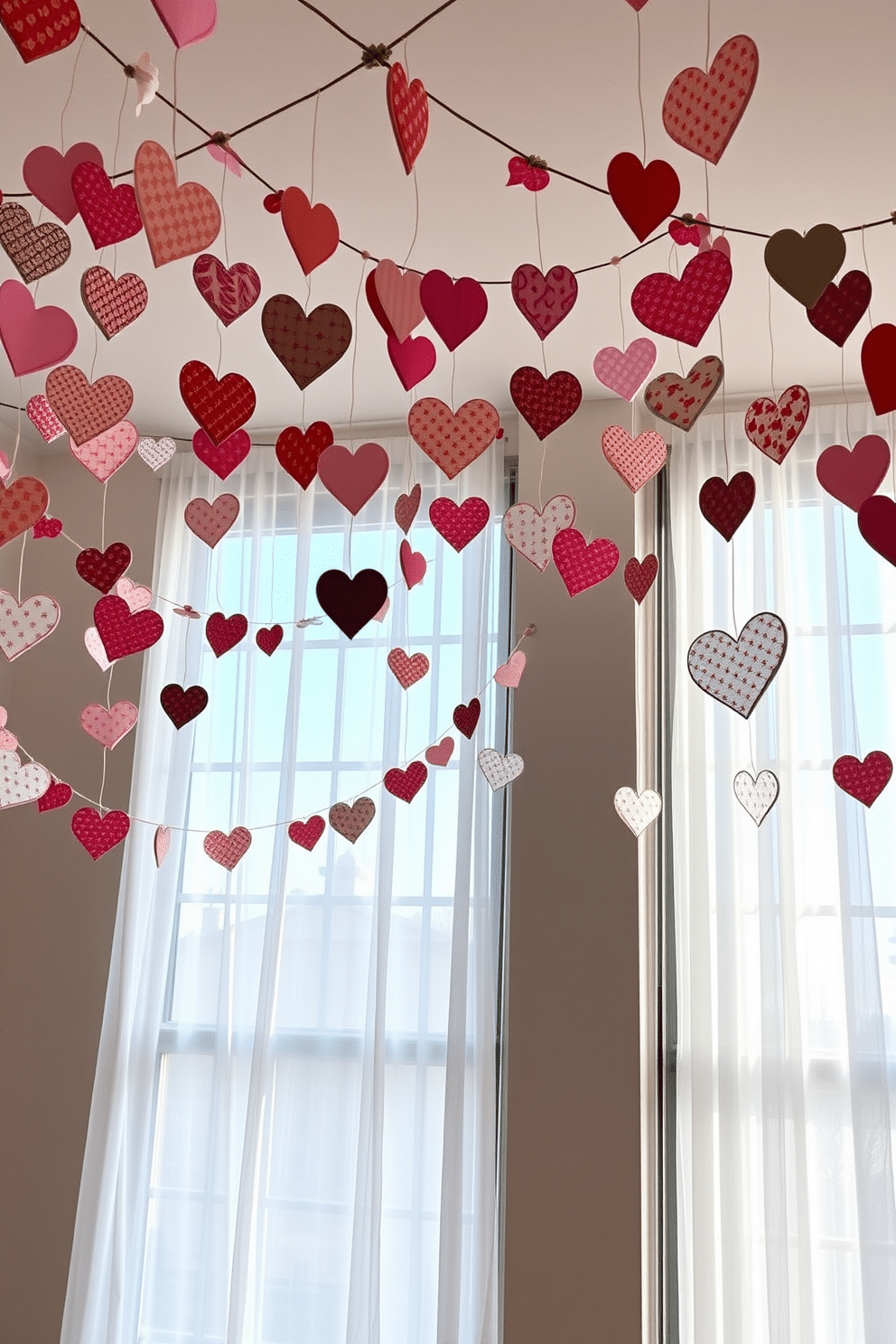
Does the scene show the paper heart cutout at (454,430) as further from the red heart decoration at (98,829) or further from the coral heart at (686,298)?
the red heart decoration at (98,829)

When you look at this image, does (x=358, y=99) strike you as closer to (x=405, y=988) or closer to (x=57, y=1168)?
(x=405, y=988)

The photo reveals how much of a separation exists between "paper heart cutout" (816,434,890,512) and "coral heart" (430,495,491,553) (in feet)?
2.23

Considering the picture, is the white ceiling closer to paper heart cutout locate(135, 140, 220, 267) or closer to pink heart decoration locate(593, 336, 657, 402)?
pink heart decoration locate(593, 336, 657, 402)

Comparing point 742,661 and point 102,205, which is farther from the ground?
point 102,205

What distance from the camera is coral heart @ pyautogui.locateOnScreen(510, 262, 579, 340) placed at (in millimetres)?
1683

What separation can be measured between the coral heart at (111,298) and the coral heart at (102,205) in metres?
0.06

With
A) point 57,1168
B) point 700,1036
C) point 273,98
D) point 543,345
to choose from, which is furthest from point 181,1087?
point 273,98

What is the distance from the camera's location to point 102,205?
4.96ft

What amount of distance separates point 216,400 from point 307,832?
1769mm

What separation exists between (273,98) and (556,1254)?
104 inches

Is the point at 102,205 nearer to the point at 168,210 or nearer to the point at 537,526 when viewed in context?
the point at 168,210

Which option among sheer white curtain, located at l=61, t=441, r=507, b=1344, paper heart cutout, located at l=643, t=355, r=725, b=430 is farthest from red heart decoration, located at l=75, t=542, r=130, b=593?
sheer white curtain, located at l=61, t=441, r=507, b=1344

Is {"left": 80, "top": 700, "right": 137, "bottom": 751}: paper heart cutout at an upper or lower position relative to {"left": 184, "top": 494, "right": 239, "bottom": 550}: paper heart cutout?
lower

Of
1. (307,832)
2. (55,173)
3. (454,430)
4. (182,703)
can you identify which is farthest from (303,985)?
(55,173)
